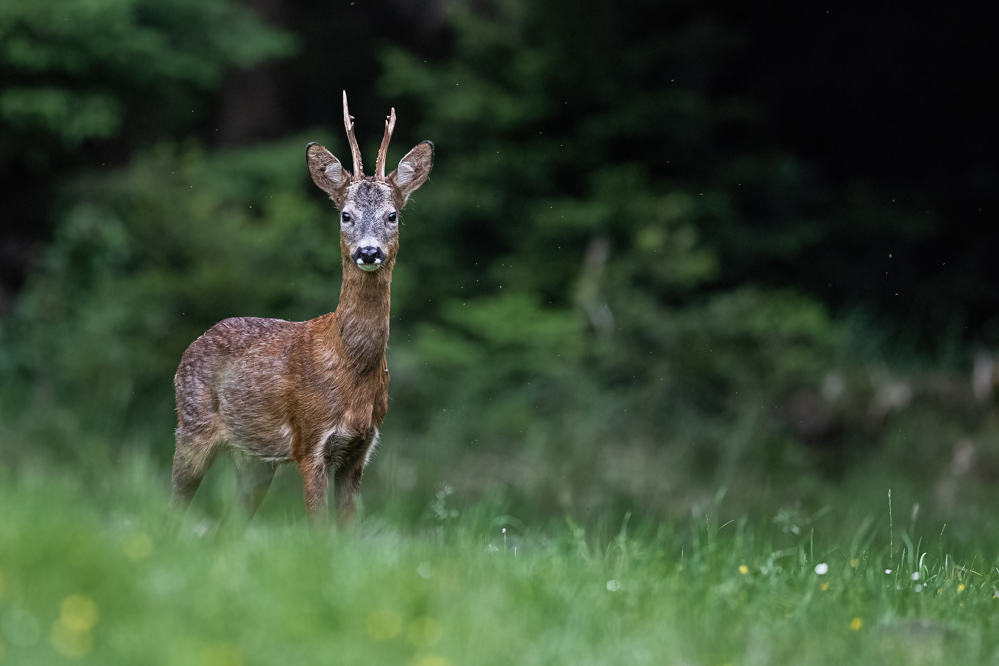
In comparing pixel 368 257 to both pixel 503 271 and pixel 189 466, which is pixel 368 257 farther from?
pixel 503 271

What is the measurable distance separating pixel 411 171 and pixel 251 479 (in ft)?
4.52

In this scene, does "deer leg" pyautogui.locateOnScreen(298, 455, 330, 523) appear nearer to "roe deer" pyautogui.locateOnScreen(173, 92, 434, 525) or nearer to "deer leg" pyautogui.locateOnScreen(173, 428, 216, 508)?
"roe deer" pyautogui.locateOnScreen(173, 92, 434, 525)

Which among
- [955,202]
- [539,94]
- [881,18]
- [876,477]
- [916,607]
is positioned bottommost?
[876,477]

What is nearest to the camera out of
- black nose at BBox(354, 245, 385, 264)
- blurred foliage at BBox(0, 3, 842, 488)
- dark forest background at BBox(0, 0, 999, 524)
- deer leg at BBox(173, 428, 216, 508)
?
black nose at BBox(354, 245, 385, 264)

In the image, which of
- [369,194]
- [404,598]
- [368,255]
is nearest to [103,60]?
[369,194]

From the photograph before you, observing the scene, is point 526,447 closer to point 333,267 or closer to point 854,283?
point 333,267

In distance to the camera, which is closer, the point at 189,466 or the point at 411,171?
the point at 411,171

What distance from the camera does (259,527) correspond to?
397 cm

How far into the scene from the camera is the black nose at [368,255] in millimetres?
3809

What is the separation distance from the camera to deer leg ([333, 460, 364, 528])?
13.9ft

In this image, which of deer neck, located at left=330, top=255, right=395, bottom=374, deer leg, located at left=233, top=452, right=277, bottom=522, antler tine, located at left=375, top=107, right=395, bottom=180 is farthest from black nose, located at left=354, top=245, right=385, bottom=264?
deer leg, located at left=233, top=452, right=277, bottom=522

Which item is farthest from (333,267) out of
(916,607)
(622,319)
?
(916,607)

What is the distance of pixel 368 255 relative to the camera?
381 cm

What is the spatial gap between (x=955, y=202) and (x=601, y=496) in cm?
639
